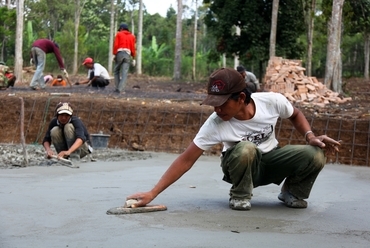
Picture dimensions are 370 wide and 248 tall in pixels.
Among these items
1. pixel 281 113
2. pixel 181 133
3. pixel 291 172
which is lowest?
pixel 181 133

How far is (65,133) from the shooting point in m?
7.92

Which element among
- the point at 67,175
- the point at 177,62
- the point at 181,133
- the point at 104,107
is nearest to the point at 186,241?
the point at 67,175

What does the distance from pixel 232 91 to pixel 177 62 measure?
25.5 meters

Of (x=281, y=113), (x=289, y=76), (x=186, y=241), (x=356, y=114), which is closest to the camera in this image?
(x=186, y=241)

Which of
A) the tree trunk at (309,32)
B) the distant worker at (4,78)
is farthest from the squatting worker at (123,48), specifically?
the tree trunk at (309,32)

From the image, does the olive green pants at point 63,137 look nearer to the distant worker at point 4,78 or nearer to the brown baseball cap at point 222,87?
the brown baseball cap at point 222,87

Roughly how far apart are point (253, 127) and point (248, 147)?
209mm

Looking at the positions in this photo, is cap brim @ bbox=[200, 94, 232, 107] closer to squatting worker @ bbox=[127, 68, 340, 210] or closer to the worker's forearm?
squatting worker @ bbox=[127, 68, 340, 210]

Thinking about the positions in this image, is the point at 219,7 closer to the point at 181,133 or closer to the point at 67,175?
the point at 181,133

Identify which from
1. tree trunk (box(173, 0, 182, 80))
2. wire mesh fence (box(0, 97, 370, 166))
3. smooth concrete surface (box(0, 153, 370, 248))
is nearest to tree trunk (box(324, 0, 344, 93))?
wire mesh fence (box(0, 97, 370, 166))

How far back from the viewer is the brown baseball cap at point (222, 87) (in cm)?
404

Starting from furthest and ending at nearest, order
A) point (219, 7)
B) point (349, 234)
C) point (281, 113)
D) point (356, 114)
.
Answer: point (219, 7) → point (356, 114) → point (281, 113) → point (349, 234)

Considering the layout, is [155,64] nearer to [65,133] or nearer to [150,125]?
[150,125]

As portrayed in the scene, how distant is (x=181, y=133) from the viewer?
38.4ft
